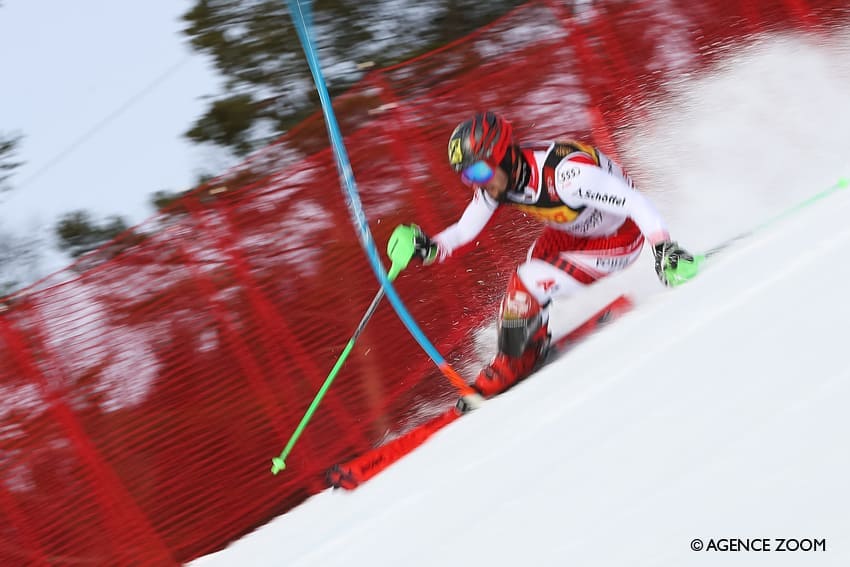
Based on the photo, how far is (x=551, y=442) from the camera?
251 cm

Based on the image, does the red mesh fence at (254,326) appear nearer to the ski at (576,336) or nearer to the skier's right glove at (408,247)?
the ski at (576,336)

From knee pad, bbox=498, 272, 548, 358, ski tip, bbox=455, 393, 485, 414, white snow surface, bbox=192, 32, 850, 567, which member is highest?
white snow surface, bbox=192, 32, 850, 567

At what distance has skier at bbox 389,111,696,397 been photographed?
10.5 feet

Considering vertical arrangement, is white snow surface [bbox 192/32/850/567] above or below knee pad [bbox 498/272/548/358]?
above

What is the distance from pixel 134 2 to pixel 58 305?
1269 centimetres

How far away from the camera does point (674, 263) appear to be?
10.2ft

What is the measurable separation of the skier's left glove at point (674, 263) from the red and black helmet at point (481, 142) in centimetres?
67

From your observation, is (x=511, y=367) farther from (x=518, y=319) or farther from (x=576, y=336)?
(x=576, y=336)

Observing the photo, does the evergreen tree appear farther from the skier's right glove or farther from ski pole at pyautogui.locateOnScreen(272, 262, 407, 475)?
the skier's right glove

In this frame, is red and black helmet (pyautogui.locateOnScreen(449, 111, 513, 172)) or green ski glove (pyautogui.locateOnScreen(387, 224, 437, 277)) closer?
red and black helmet (pyautogui.locateOnScreen(449, 111, 513, 172))

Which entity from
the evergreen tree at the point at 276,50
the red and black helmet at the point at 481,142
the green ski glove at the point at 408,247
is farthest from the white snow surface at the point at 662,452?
the evergreen tree at the point at 276,50

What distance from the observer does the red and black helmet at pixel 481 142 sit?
318 cm

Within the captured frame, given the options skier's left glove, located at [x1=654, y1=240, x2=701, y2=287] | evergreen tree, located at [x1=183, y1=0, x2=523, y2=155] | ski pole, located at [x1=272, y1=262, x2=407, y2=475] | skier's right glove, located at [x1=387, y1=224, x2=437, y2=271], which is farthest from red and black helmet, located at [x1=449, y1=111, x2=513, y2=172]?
evergreen tree, located at [x1=183, y1=0, x2=523, y2=155]

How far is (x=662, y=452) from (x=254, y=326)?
7.62ft
